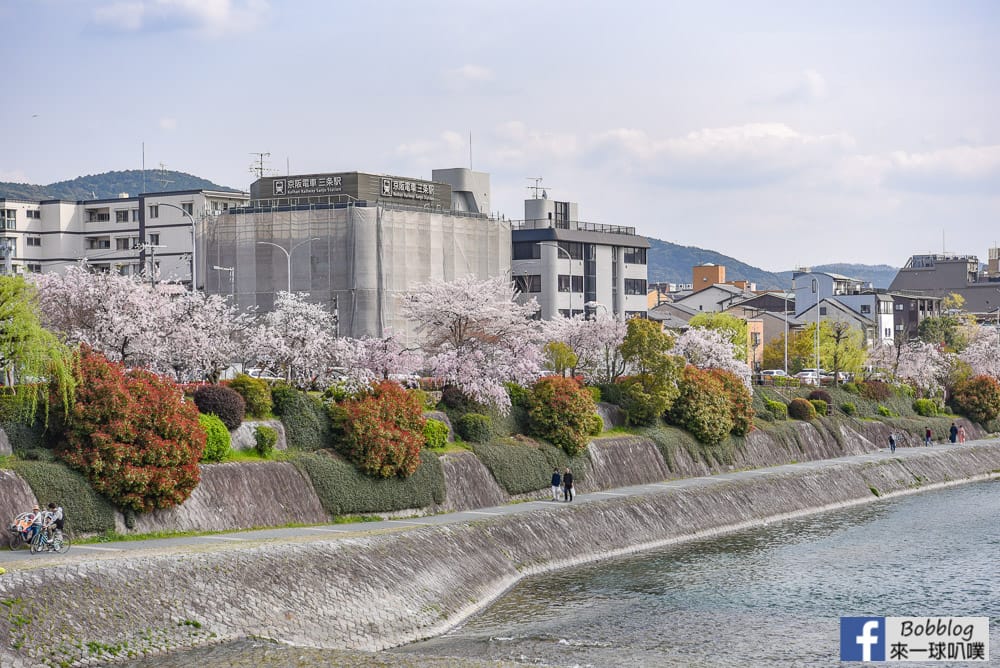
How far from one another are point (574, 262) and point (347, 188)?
30687 millimetres

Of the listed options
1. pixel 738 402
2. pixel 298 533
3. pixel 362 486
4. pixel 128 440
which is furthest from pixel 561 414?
pixel 128 440

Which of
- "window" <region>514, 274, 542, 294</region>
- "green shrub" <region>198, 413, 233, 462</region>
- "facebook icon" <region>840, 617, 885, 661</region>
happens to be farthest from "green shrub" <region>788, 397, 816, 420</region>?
"green shrub" <region>198, 413, 233, 462</region>

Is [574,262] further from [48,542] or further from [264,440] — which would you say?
[48,542]

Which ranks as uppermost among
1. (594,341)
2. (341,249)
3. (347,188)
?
(347,188)

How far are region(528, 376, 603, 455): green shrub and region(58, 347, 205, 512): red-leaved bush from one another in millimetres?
24296

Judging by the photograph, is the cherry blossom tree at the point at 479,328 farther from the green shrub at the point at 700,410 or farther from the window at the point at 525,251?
the window at the point at 525,251

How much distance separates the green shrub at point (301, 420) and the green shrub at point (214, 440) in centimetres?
487

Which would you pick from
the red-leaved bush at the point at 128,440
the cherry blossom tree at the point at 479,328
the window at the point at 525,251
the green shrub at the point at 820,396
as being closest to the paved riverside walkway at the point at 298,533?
the red-leaved bush at the point at 128,440

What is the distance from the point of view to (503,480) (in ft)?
185

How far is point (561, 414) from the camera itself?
6253 cm

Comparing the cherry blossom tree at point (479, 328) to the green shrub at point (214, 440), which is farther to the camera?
the cherry blossom tree at point (479, 328)

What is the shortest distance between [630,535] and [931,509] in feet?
82.8

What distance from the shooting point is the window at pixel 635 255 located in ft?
421

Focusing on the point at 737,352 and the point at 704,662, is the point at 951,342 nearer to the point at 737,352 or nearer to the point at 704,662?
the point at 737,352
